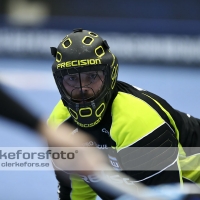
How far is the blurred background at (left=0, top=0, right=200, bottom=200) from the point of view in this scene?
438 centimetres

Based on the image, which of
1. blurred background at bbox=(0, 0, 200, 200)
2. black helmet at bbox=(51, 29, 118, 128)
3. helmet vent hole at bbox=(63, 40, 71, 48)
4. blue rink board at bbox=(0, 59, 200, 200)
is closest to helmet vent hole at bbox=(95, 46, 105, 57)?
black helmet at bbox=(51, 29, 118, 128)

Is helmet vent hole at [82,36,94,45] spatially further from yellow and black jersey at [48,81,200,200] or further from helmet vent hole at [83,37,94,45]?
yellow and black jersey at [48,81,200,200]

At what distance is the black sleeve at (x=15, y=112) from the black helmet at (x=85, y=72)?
22 cm

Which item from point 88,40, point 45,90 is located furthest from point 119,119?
point 45,90

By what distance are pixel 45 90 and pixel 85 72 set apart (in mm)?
2284

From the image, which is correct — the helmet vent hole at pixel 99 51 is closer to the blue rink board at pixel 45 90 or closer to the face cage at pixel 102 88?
the face cage at pixel 102 88

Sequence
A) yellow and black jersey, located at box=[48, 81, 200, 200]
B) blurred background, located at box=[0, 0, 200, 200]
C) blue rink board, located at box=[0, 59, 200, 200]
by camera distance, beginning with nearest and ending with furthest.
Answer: yellow and black jersey, located at box=[48, 81, 200, 200] → blue rink board, located at box=[0, 59, 200, 200] → blurred background, located at box=[0, 0, 200, 200]

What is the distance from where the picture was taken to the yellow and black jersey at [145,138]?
6.64ft

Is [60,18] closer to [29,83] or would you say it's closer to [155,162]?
[29,83]

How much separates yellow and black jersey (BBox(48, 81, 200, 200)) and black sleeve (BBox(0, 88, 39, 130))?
307 millimetres

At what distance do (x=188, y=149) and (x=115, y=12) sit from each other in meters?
3.16

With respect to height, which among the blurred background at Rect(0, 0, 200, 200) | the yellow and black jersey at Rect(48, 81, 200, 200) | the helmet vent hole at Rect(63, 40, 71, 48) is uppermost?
the blurred background at Rect(0, 0, 200, 200)

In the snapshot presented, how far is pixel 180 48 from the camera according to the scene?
191 inches

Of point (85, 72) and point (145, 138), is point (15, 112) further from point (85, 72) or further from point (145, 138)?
point (145, 138)
